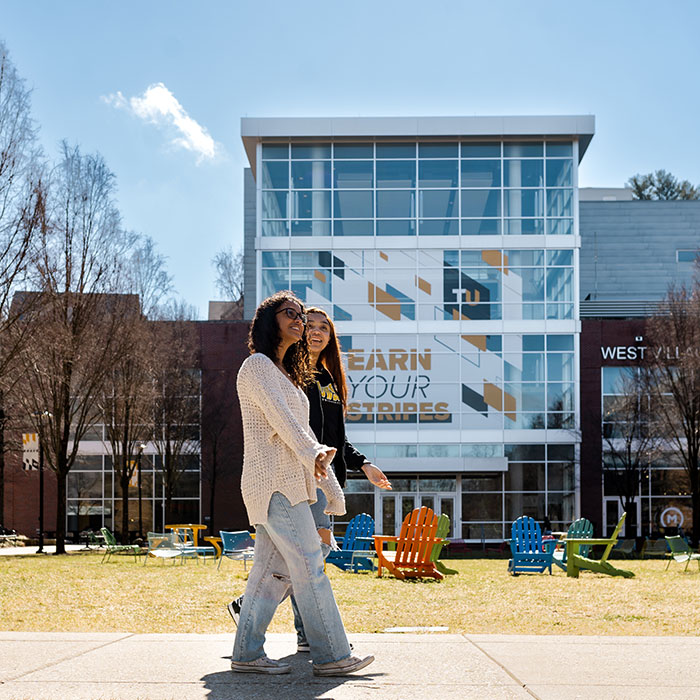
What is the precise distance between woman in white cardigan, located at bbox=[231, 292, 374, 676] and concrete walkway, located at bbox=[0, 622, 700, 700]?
15cm

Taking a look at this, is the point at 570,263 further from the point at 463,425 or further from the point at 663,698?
the point at 663,698

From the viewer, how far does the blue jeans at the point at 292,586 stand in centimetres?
507

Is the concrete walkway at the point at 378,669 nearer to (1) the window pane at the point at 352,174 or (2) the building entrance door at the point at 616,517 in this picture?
(1) the window pane at the point at 352,174

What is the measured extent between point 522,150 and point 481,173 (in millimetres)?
1865

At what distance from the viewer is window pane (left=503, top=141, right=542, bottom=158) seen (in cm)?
4122

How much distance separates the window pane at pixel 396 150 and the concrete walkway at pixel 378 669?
118 ft

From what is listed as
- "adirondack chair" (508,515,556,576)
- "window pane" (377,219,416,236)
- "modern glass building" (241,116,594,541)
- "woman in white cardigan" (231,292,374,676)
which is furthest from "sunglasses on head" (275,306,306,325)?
"window pane" (377,219,416,236)

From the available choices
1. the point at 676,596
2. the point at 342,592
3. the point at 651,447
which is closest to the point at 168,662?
the point at 342,592

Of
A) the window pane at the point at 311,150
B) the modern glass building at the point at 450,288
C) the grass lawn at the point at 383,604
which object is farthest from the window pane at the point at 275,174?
the grass lawn at the point at 383,604

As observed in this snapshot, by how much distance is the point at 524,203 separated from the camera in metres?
40.8

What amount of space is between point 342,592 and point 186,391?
2932 centimetres

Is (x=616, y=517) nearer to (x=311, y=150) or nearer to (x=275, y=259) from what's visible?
(x=275, y=259)

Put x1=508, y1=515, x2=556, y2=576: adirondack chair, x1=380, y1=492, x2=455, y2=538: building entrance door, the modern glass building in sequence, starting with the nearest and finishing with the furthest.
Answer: x1=508, y1=515, x2=556, y2=576: adirondack chair, the modern glass building, x1=380, y1=492, x2=455, y2=538: building entrance door

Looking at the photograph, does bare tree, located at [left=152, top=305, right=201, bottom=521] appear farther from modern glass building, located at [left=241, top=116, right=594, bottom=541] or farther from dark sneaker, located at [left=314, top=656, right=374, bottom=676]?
dark sneaker, located at [left=314, top=656, right=374, bottom=676]
